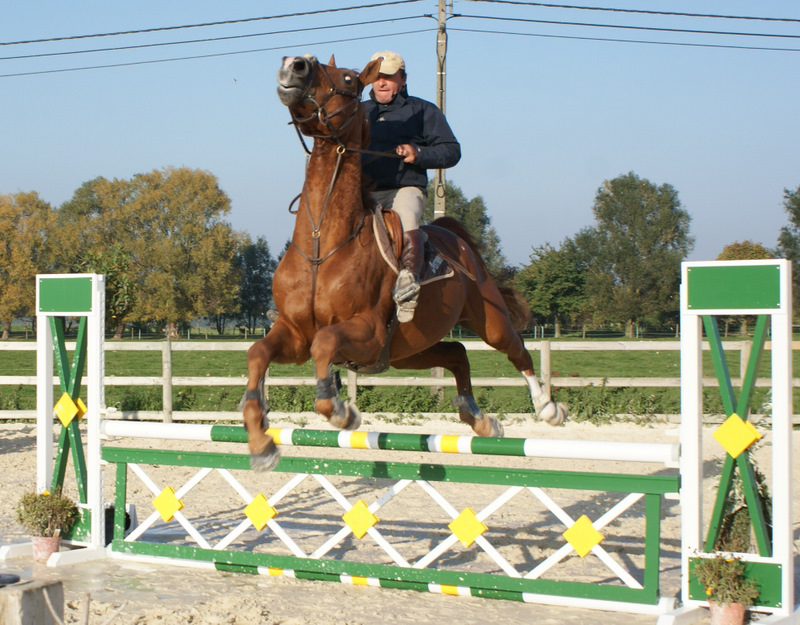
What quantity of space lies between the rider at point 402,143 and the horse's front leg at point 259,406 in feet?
3.56

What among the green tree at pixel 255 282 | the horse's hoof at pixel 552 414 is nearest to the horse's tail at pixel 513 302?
the horse's hoof at pixel 552 414

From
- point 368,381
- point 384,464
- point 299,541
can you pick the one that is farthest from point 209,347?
point 384,464

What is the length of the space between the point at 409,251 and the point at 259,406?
118 cm

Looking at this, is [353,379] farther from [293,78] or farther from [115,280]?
[293,78]

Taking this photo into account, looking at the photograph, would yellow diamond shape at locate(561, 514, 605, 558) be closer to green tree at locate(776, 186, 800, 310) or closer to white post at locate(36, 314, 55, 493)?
white post at locate(36, 314, 55, 493)

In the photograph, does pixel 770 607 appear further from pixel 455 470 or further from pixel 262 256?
pixel 262 256

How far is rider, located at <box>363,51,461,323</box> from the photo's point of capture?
464 cm

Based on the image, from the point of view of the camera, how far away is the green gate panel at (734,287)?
3.64 meters

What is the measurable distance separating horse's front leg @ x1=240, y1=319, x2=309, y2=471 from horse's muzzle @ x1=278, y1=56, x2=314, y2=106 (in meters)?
1.13

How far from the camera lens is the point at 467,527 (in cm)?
413

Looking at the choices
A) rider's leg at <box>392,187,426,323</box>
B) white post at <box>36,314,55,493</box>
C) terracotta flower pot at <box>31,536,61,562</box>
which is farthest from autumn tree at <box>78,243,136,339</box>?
A: rider's leg at <box>392,187,426,323</box>

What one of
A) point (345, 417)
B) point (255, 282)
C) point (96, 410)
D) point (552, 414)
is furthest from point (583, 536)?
point (255, 282)

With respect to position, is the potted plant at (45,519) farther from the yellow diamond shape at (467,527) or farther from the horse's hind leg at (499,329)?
the horse's hind leg at (499,329)

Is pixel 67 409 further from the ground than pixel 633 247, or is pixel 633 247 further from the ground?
pixel 633 247
